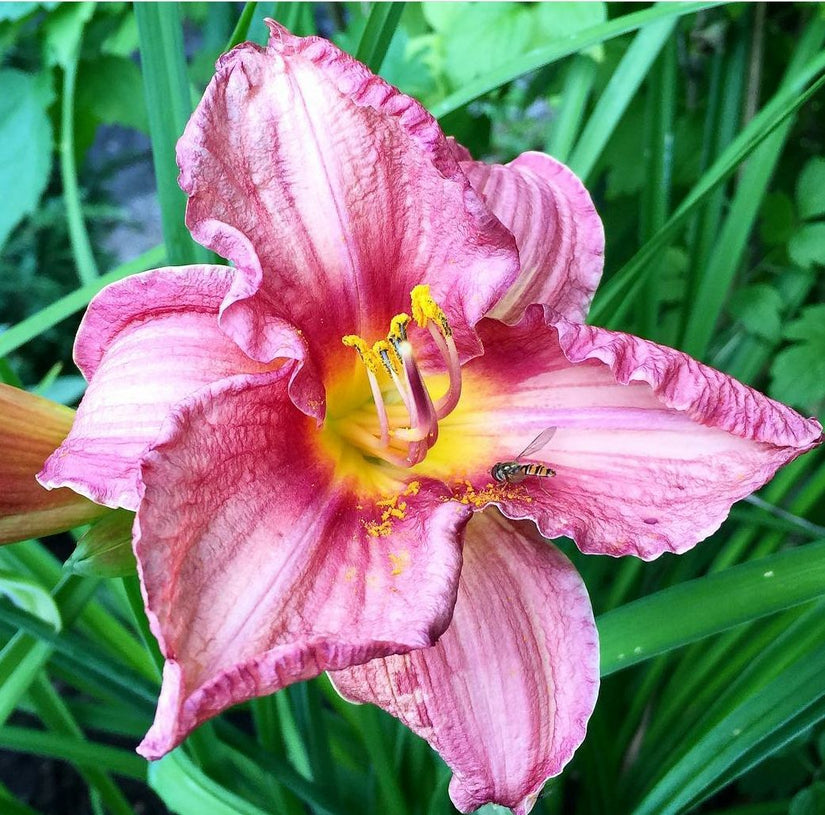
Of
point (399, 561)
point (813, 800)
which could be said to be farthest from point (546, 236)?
point (813, 800)

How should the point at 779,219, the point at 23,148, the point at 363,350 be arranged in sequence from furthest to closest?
the point at 23,148
the point at 779,219
the point at 363,350

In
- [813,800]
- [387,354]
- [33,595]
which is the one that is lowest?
[813,800]

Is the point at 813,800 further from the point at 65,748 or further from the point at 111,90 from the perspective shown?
the point at 111,90

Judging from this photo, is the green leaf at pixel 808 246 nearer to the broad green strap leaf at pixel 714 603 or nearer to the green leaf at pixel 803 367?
the green leaf at pixel 803 367

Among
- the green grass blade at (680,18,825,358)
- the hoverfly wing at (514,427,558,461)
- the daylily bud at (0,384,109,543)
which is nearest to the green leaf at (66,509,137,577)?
the daylily bud at (0,384,109,543)

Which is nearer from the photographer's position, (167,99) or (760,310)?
(167,99)

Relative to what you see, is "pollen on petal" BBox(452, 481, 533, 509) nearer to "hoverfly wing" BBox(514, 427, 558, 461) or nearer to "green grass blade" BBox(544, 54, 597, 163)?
"hoverfly wing" BBox(514, 427, 558, 461)

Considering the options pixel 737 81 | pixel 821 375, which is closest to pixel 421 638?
pixel 821 375
